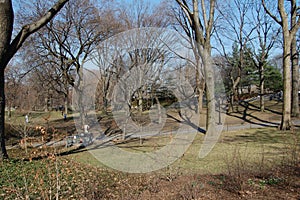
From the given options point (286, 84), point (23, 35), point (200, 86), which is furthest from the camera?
point (200, 86)

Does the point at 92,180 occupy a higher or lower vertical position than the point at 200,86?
lower

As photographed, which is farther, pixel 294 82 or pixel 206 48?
pixel 294 82

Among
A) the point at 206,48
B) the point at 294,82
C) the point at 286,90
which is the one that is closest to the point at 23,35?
the point at 206,48

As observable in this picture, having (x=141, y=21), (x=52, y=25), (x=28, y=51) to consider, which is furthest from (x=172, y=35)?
(x=28, y=51)

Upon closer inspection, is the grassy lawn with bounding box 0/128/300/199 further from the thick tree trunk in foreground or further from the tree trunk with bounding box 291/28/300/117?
the tree trunk with bounding box 291/28/300/117

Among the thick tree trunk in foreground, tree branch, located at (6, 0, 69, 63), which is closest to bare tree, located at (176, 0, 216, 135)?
the thick tree trunk in foreground

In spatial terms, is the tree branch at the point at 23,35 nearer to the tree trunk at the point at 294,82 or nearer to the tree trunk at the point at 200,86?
the tree trunk at the point at 200,86

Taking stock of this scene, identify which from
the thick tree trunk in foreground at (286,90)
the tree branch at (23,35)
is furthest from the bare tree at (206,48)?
the tree branch at (23,35)

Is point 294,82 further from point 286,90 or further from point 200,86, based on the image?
point 200,86

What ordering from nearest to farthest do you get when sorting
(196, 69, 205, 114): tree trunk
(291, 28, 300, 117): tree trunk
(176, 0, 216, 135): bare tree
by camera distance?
(176, 0, 216, 135): bare tree, (291, 28, 300, 117): tree trunk, (196, 69, 205, 114): tree trunk

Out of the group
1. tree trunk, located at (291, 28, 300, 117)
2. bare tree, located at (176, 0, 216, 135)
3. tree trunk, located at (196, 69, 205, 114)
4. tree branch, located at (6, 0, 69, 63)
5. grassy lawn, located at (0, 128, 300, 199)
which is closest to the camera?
grassy lawn, located at (0, 128, 300, 199)

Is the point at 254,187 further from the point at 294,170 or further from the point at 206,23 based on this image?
the point at 206,23

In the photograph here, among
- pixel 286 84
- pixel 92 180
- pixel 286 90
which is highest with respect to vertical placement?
pixel 286 84

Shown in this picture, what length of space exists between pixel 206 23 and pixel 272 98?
24.4m
